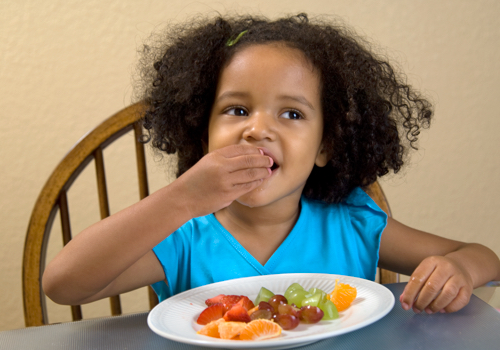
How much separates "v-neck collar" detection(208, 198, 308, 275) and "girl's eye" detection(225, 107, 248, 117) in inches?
7.7

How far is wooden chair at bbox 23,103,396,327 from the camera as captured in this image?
811mm

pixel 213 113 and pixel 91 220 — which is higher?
pixel 213 113

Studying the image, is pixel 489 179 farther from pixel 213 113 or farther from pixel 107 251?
pixel 107 251

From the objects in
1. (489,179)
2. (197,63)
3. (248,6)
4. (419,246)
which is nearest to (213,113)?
(197,63)

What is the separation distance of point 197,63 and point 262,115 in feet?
0.61

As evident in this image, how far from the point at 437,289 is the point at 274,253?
30 centimetres

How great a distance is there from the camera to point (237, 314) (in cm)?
49

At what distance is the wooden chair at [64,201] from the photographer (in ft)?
2.66

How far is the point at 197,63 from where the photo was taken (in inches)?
33.3

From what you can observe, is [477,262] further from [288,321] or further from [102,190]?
[102,190]

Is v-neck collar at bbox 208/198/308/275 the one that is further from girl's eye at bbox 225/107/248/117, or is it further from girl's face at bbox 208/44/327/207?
girl's eye at bbox 225/107/248/117

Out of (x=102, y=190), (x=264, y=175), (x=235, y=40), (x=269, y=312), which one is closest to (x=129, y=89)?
(x=102, y=190)

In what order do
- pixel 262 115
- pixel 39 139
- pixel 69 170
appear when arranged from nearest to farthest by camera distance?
pixel 262 115
pixel 69 170
pixel 39 139

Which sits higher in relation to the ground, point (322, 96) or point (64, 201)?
point (322, 96)
